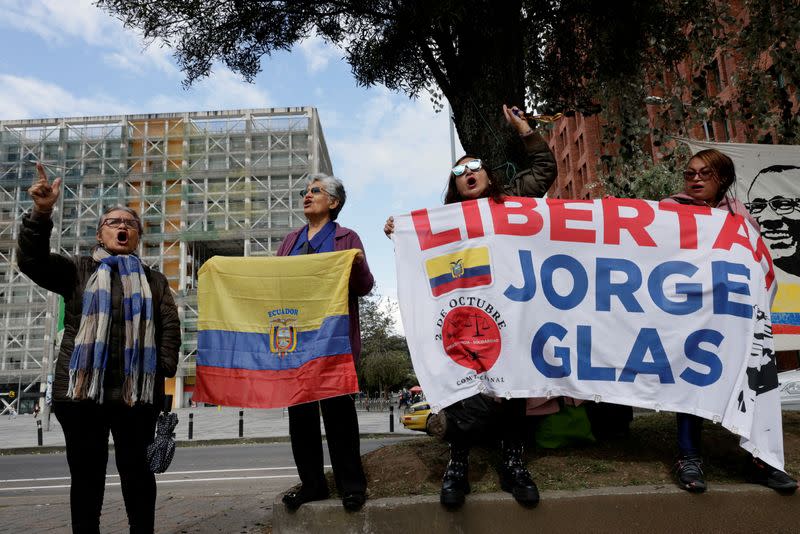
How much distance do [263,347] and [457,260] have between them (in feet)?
4.13

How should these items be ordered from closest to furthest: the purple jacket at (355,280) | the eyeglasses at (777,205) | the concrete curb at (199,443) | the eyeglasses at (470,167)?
1. the purple jacket at (355,280)
2. the eyeglasses at (470,167)
3. the eyeglasses at (777,205)
4. the concrete curb at (199,443)

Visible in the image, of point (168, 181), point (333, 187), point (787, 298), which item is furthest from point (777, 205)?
point (168, 181)

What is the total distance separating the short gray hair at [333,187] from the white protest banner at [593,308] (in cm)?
45

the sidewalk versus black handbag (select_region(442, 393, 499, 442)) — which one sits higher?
black handbag (select_region(442, 393, 499, 442))

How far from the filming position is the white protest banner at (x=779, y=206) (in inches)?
186

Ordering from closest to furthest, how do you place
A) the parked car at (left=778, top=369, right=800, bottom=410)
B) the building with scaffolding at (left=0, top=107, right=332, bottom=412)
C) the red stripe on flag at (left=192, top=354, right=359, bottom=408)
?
the red stripe on flag at (left=192, top=354, right=359, bottom=408) → the parked car at (left=778, top=369, right=800, bottom=410) → the building with scaffolding at (left=0, top=107, right=332, bottom=412)

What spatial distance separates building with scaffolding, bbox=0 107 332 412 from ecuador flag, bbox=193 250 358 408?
182 ft

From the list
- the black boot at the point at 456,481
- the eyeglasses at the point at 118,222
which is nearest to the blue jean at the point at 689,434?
the black boot at the point at 456,481

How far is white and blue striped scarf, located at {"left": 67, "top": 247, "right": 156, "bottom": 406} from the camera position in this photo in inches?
116

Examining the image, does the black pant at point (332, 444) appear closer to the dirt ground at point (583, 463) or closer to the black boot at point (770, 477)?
the dirt ground at point (583, 463)

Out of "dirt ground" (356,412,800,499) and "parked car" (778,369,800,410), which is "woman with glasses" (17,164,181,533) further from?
"parked car" (778,369,800,410)

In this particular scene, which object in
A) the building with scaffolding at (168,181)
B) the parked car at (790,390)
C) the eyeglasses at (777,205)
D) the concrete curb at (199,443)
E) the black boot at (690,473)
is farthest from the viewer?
the building with scaffolding at (168,181)

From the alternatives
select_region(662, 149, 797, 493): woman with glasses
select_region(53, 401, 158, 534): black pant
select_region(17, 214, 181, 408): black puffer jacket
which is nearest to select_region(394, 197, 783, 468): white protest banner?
select_region(662, 149, 797, 493): woman with glasses

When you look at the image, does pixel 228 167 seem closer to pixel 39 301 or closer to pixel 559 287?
pixel 39 301
